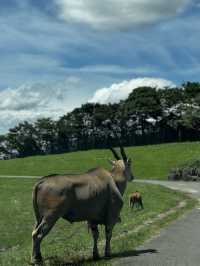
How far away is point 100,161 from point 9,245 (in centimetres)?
5493

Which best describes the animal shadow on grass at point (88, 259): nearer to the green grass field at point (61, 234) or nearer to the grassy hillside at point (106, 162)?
the green grass field at point (61, 234)

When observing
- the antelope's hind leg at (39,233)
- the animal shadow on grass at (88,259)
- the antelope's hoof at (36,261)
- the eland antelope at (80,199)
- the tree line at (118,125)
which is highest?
the tree line at (118,125)

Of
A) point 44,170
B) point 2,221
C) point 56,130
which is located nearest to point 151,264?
point 2,221

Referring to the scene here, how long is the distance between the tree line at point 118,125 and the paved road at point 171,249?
2776 inches

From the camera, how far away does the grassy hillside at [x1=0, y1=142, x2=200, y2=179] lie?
205 feet

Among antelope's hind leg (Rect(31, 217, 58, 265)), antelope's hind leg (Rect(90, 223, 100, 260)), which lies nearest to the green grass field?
antelope's hind leg (Rect(90, 223, 100, 260))

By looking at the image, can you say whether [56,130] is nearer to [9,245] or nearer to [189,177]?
[189,177]

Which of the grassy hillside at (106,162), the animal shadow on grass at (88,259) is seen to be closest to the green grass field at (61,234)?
the animal shadow on grass at (88,259)

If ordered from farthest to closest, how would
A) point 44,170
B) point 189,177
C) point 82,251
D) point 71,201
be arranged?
point 44,170 → point 189,177 → point 82,251 → point 71,201

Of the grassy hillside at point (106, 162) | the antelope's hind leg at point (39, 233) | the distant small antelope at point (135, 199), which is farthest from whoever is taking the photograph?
the grassy hillside at point (106, 162)

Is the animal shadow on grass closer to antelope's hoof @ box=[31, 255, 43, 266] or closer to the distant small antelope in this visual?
antelope's hoof @ box=[31, 255, 43, 266]

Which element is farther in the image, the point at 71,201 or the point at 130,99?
the point at 130,99

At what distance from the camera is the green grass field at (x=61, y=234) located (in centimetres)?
1147

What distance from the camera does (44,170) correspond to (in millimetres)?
69500
